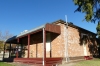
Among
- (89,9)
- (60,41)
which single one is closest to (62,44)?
(60,41)

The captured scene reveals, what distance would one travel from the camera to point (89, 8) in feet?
60.9

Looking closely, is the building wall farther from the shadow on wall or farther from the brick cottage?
the shadow on wall

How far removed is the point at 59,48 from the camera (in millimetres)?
17781

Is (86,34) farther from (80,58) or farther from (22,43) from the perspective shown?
(22,43)

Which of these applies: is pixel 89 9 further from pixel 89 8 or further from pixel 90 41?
pixel 90 41

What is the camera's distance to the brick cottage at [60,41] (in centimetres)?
1733

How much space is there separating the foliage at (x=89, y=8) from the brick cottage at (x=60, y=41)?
7.51 ft

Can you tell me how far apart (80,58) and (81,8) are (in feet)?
21.9

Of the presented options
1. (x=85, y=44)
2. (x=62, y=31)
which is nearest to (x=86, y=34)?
(x=85, y=44)

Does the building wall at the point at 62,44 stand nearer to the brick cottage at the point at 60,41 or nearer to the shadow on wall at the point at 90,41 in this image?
the brick cottage at the point at 60,41

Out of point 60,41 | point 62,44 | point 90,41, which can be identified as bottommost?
point 62,44

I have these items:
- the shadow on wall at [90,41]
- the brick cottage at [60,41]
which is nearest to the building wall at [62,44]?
the brick cottage at [60,41]

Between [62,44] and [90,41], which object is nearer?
[62,44]

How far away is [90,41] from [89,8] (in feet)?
23.4
